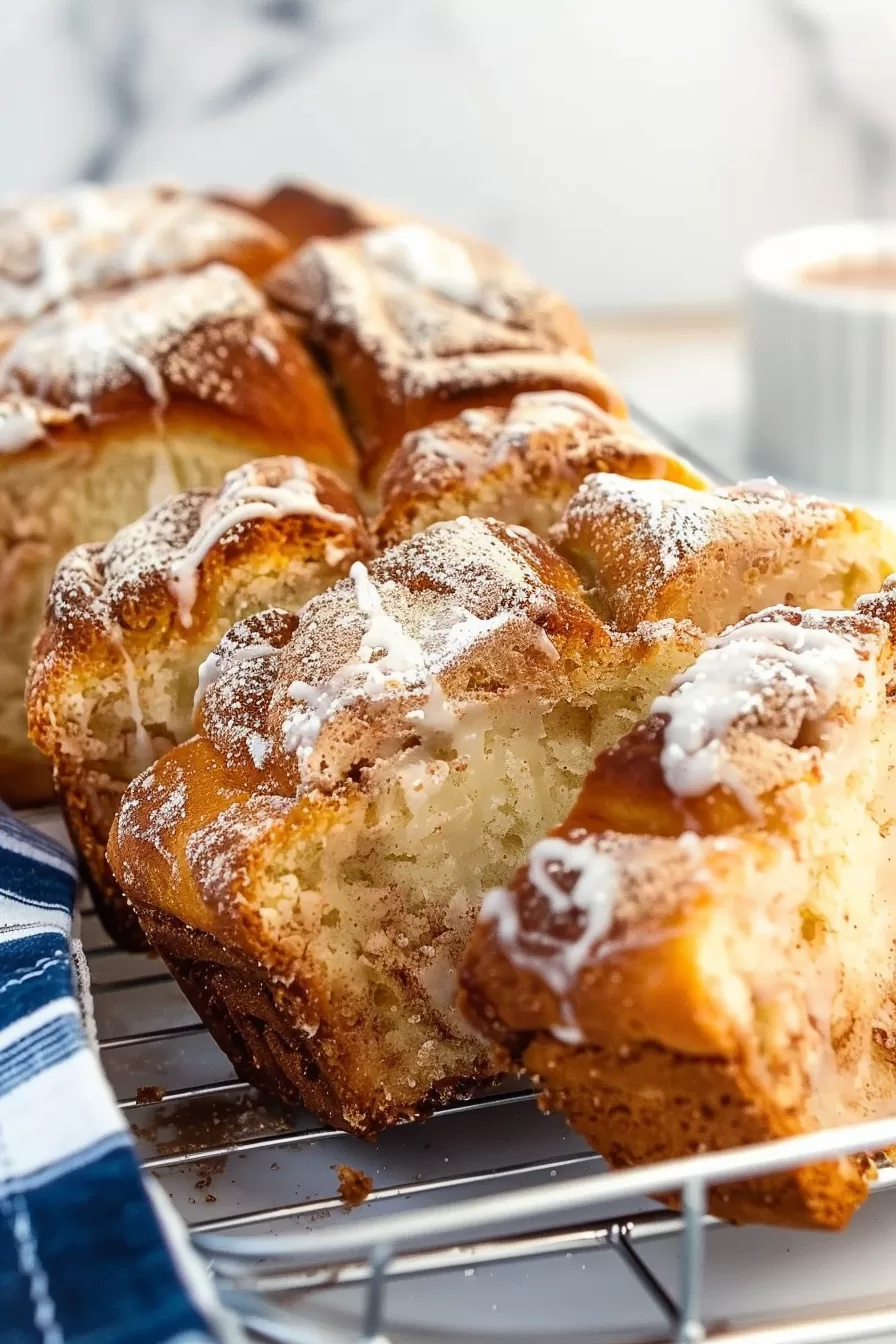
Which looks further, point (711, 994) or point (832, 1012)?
point (832, 1012)

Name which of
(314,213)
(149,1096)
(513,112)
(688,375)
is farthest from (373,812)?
(513,112)

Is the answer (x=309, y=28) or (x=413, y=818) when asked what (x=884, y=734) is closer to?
(x=413, y=818)

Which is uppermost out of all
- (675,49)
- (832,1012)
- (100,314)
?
(675,49)

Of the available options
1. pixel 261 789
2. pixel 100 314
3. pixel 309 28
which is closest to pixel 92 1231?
pixel 261 789

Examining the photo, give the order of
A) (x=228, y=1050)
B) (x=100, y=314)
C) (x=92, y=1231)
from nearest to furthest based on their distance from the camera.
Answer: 1. (x=92, y=1231)
2. (x=228, y=1050)
3. (x=100, y=314)

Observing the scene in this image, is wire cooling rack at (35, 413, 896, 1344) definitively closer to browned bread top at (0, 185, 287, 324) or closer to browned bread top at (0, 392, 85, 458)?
browned bread top at (0, 392, 85, 458)

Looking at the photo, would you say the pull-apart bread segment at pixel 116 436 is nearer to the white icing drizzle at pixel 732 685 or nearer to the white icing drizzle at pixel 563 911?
the white icing drizzle at pixel 732 685
